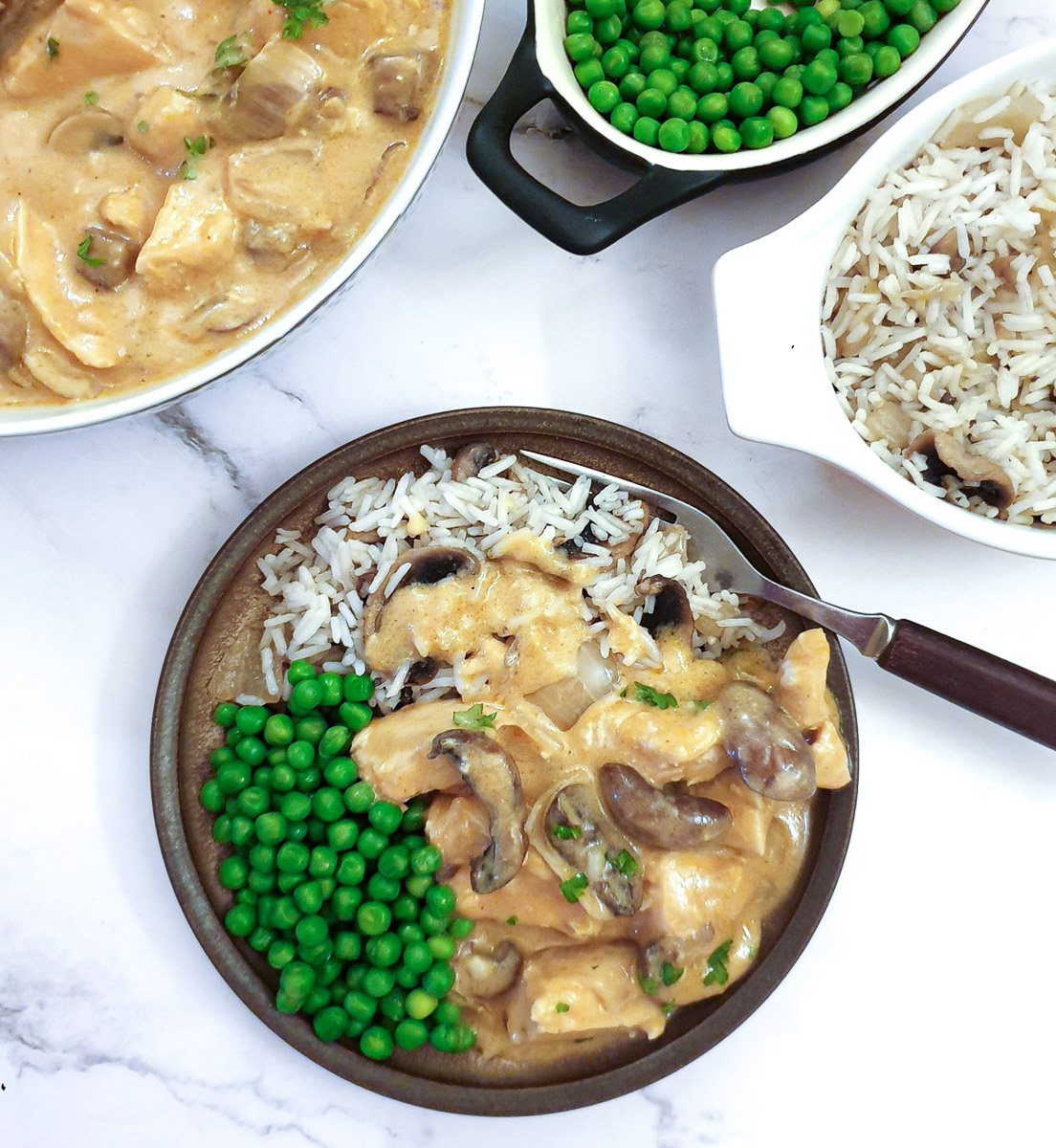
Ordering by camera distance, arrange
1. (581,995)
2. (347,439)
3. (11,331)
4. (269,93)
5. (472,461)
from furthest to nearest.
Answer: (347,439), (472,461), (581,995), (11,331), (269,93)

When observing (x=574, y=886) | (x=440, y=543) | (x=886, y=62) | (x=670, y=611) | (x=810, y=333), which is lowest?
(x=574, y=886)

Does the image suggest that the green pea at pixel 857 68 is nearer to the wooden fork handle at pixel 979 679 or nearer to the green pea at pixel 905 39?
the green pea at pixel 905 39

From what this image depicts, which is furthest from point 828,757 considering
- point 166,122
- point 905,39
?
point 166,122

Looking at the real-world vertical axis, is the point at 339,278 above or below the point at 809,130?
below

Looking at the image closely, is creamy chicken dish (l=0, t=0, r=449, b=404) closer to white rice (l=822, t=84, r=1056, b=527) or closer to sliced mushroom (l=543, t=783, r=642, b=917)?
white rice (l=822, t=84, r=1056, b=527)

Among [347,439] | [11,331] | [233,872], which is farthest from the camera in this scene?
[347,439]

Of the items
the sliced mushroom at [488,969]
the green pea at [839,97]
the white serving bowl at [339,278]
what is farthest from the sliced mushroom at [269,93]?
the sliced mushroom at [488,969]

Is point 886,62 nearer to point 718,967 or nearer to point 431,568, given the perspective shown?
point 431,568
